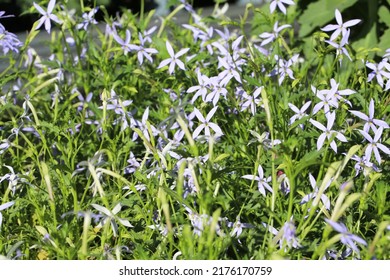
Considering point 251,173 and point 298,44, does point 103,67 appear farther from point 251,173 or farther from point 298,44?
point 298,44

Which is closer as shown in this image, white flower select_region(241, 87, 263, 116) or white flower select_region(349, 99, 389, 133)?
white flower select_region(349, 99, 389, 133)

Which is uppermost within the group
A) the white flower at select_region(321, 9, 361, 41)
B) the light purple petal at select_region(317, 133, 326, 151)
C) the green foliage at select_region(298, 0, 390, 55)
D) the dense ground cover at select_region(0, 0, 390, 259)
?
the white flower at select_region(321, 9, 361, 41)

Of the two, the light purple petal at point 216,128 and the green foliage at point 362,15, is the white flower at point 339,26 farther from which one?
the green foliage at point 362,15

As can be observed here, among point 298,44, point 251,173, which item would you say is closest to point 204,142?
point 251,173

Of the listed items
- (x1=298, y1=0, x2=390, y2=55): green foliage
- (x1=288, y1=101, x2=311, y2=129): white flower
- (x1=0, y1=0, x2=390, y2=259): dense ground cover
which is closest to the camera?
(x1=0, y1=0, x2=390, y2=259): dense ground cover

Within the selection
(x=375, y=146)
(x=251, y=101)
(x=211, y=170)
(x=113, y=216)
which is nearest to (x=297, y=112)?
(x=251, y=101)

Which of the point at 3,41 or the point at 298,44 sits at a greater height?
the point at 3,41

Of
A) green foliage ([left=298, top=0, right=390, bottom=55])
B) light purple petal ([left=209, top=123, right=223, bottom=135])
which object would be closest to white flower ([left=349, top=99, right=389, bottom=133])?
light purple petal ([left=209, top=123, right=223, bottom=135])

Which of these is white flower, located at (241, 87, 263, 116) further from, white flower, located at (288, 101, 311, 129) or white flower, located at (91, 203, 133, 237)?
white flower, located at (91, 203, 133, 237)
